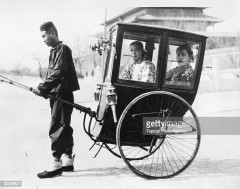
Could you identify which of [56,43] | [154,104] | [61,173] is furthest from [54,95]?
[154,104]

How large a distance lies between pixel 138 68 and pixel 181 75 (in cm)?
38

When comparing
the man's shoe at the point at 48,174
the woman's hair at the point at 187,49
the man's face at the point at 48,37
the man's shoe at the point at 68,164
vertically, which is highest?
the man's face at the point at 48,37

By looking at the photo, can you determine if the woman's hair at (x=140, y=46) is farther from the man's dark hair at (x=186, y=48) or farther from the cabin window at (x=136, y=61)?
the man's dark hair at (x=186, y=48)

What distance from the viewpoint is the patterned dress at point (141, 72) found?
8.39ft

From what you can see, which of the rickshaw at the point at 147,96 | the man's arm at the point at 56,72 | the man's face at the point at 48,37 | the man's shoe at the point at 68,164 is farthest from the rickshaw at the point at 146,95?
the man's face at the point at 48,37

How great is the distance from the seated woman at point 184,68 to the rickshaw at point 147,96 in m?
0.03

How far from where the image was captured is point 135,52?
261 cm

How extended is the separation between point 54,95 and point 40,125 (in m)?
0.85

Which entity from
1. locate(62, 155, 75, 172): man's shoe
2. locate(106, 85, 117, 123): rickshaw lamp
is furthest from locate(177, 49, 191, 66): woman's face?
locate(62, 155, 75, 172): man's shoe

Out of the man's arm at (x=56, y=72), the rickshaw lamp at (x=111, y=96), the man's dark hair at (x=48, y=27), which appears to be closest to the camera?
the rickshaw lamp at (x=111, y=96)

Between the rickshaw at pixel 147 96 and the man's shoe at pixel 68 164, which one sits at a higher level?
the rickshaw at pixel 147 96

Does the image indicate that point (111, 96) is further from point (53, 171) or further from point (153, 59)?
point (53, 171)

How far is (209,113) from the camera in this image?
365cm

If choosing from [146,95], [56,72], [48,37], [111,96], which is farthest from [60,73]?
[146,95]
